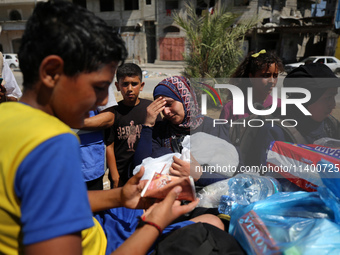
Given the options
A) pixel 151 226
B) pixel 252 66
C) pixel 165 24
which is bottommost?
pixel 151 226

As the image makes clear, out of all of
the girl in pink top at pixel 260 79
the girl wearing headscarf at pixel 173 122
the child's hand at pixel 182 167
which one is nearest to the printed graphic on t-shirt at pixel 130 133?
the girl wearing headscarf at pixel 173 122

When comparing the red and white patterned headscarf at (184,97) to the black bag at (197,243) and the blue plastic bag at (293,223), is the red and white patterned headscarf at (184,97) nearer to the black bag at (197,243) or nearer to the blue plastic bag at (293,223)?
the blue plastic bag at (293,223)

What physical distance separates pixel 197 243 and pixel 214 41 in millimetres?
6594

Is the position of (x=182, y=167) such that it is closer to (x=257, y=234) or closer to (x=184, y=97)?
(x=257, y=234)

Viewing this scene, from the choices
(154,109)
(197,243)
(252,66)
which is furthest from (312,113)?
(197,243)

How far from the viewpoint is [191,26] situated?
730 centimetres

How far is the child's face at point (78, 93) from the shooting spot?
2.78 ft

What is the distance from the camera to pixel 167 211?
42.1 inches

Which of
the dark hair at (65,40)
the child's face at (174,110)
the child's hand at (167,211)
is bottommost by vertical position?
the child's hand at (167,211)

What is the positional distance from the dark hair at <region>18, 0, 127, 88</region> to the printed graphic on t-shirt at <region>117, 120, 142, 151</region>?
1.78 m

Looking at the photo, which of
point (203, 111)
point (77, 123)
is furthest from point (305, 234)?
point (203, 111)

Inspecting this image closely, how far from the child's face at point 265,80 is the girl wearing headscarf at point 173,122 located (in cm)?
76

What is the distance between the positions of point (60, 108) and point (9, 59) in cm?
2525

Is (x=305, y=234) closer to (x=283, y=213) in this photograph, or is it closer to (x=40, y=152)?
(x=283, y=213)
